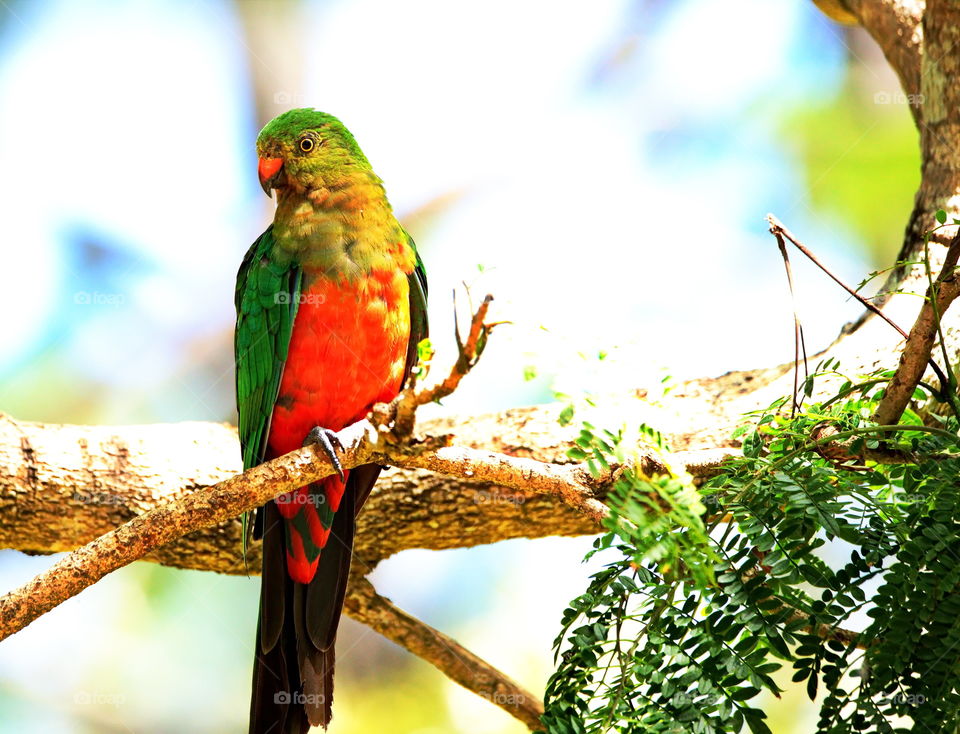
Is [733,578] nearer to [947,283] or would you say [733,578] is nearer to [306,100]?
[947,283]

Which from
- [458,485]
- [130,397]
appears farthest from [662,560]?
[130,397]

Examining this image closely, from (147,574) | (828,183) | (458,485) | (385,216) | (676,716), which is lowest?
(676,716)

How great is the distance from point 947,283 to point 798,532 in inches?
25.1

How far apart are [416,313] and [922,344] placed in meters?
1.48

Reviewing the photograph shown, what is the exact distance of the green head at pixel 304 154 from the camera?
2.78 m

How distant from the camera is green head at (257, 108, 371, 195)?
2.78 m

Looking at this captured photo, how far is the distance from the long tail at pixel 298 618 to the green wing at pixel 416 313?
0.40m

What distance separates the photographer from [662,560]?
1.46m
